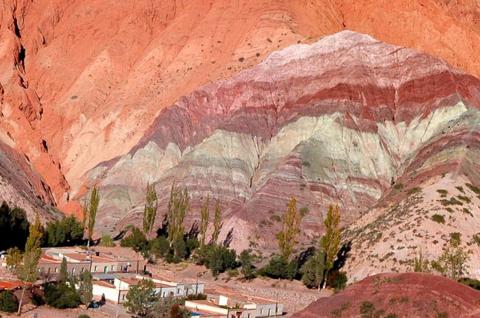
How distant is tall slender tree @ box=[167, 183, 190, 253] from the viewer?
7800cm

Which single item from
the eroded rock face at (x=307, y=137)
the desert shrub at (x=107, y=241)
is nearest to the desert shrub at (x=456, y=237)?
the eroded rock face at (x=307, y=137)

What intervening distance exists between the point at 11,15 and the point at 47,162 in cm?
3263

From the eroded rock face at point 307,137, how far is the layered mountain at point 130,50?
736 cm

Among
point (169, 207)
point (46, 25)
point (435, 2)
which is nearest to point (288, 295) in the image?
point (169, 207)

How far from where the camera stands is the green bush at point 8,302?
172ft

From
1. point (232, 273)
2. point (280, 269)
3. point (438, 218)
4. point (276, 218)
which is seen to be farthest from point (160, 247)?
point (438, 218)

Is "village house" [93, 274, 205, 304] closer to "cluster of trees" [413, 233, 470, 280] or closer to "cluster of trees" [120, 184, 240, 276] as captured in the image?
"cluster of trees" [120, 184, 240, 276]

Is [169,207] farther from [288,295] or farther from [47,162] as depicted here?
[47,162]

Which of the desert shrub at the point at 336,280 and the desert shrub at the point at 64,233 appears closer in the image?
the desert shrub at the point at 336,280

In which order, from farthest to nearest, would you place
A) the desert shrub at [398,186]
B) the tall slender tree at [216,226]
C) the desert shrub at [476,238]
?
the desert shrub at [398,186] → the tall slender tree at [216,226] → the desert shrub at [476,238]

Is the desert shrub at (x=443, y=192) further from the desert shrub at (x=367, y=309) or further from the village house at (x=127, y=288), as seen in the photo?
the desert shrub at (x=367, y=309)

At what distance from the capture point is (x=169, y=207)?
8231 cm

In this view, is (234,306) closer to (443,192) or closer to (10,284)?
(10,284)

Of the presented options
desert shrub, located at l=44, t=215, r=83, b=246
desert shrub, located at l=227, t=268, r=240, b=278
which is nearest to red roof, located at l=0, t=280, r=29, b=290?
desert shrub, located at l=227, t=268, r=240, b=278
